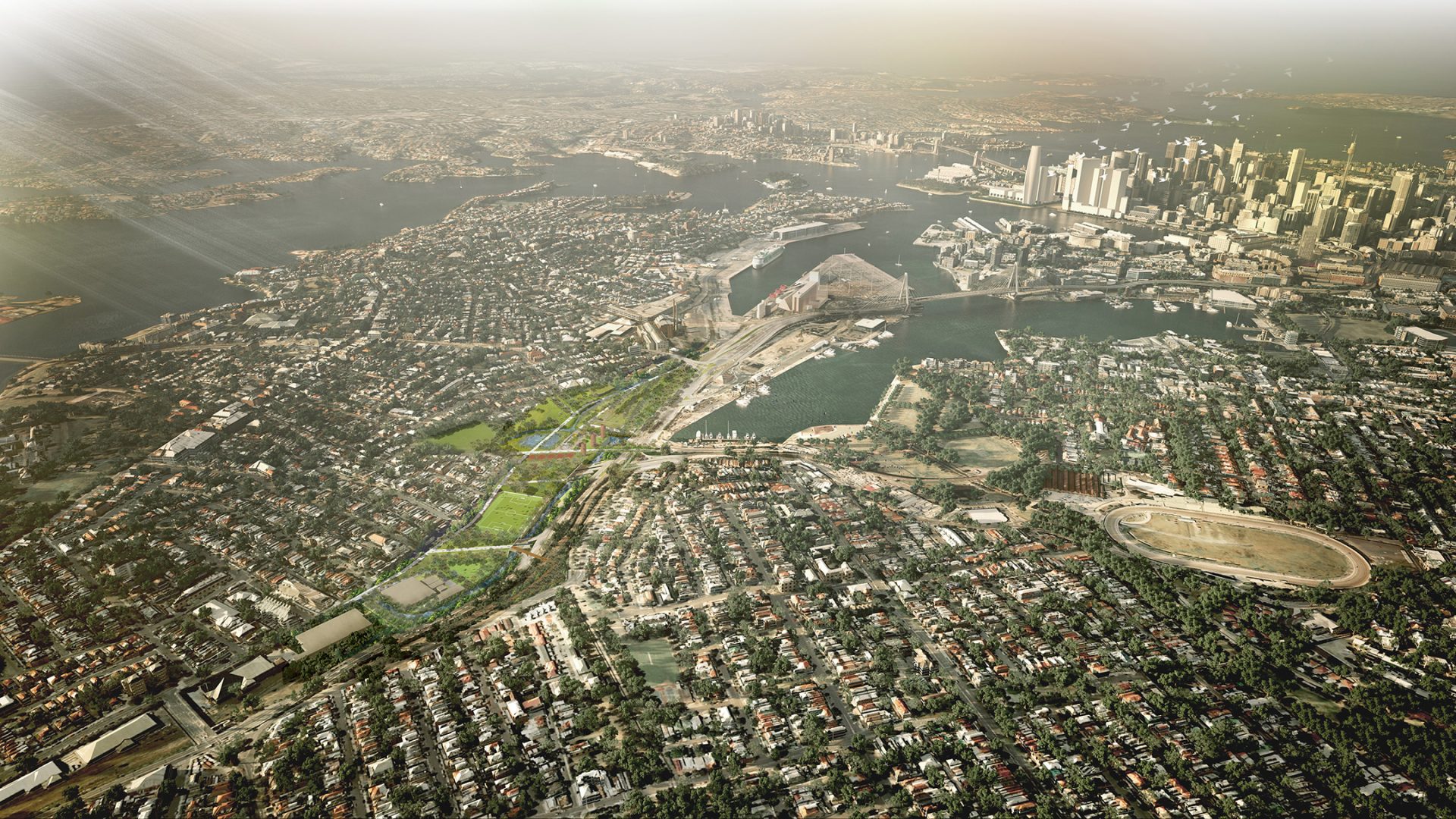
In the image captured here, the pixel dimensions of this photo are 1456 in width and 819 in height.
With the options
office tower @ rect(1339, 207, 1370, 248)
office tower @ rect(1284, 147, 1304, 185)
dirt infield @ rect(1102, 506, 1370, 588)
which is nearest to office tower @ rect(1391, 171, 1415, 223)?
office tower @ rect(1339, 207, 1370, 248)

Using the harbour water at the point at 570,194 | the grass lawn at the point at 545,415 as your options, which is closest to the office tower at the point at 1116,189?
the harbour water at the point at 570,194

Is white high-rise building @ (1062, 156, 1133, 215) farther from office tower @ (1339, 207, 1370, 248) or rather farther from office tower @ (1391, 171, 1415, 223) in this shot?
office tower @ (1391, 171, 1415, 223)

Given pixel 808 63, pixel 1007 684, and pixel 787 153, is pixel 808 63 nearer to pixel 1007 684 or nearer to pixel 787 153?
pixel 787 153

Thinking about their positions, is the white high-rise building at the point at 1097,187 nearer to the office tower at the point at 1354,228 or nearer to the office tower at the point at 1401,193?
the office tower at the point at 1354,228

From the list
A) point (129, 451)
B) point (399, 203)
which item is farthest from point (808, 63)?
point (129, 451)

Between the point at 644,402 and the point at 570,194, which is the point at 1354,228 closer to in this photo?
the point at 644,402

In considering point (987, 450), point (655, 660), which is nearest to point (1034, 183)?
point (987, 450)
